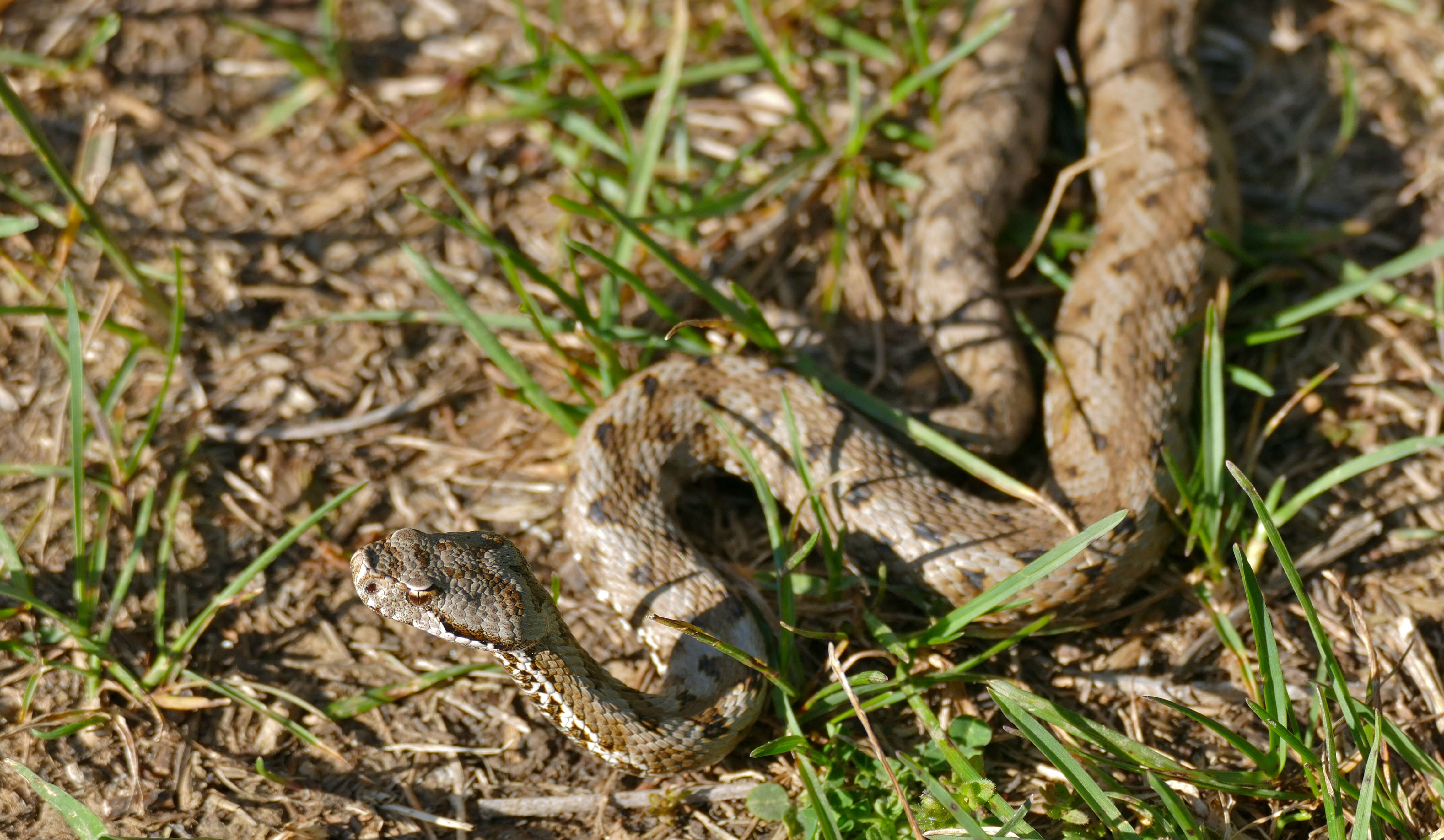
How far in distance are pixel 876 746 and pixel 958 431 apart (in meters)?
1.59

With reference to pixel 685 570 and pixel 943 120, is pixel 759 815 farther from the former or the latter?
pixel 943 120

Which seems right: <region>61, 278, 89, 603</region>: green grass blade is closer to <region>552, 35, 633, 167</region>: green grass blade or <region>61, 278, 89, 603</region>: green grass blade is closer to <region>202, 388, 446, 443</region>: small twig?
<region>202, 388, 446, 443</region>: small twig

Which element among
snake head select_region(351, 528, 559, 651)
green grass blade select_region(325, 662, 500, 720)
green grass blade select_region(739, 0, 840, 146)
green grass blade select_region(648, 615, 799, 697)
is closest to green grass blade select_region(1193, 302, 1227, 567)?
green grass blade select_region(648, 615, 799, 697)

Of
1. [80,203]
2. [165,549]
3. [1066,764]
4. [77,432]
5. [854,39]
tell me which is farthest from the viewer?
[854,39]

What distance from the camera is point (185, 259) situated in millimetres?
4938

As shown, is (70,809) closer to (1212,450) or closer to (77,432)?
(77,432)

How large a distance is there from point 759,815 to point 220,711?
213cm

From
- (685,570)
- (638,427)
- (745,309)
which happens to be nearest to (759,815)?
(685,570)

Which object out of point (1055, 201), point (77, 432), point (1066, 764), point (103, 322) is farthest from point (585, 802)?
point (1055, 201)

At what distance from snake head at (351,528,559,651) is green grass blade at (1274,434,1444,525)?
2.91 metres

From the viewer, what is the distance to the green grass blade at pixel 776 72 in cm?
467

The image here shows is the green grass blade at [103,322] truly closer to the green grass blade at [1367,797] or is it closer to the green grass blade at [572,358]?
the green grass blade at [572,358]

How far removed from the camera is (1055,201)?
183 inches

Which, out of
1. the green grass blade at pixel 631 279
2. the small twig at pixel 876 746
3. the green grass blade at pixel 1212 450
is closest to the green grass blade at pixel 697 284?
the green grass blade at pixel 631 279
